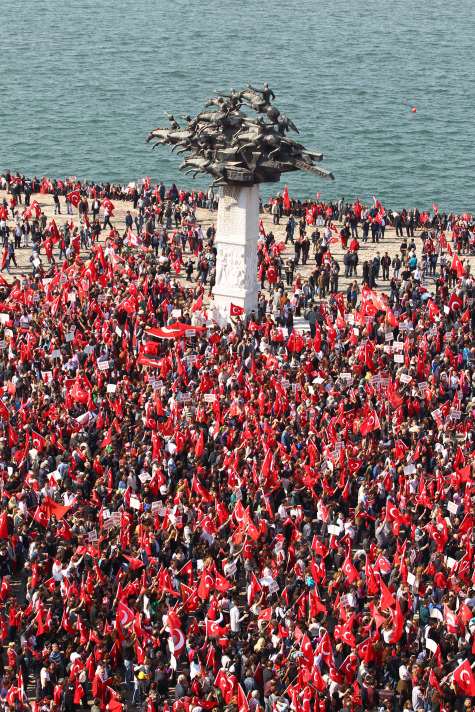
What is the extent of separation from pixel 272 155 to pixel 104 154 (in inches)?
2207

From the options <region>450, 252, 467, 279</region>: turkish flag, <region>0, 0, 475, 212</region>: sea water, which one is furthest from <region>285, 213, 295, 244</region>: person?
<region>0, 0, 475, 212</region>: sea water

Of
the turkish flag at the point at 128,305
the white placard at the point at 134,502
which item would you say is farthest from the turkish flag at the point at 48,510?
the turkish flag at the point at 128,305

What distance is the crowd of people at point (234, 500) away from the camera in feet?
85.8

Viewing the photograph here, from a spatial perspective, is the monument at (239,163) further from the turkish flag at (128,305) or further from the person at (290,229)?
the person at (290,229)

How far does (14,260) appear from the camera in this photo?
58281 mm

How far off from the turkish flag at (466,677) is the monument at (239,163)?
2484 centimetres

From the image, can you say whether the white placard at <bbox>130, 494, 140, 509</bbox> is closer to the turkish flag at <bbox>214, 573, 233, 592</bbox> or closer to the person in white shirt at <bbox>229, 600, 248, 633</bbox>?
the turkish flag at <bbox>214, 573, 233, 592</bbox>

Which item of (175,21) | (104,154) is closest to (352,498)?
(104,154)

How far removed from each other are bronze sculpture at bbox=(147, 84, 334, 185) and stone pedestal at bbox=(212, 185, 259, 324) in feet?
2.95

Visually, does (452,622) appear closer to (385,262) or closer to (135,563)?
(135,563)

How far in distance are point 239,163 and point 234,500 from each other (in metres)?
17.8

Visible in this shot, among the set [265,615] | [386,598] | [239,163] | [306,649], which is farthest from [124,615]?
[239,163]

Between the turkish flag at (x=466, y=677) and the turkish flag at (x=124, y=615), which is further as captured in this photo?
the turkish flag at (x=124, y=615)

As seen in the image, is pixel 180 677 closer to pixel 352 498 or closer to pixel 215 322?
pixel 352 498
